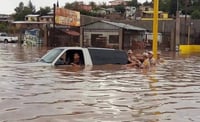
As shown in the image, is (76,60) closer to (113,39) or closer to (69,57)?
(69,57)

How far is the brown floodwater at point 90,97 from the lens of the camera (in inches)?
316

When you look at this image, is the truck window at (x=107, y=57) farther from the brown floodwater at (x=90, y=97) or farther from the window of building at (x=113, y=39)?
the window of building at (x=113, y=39)

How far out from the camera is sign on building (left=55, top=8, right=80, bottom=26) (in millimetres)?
56312

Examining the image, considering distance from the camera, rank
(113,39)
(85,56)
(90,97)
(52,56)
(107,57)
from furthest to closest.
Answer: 1. (113,39)
2. (107,57)
3. (85,56)
4. (52,56)
5. (90,97)

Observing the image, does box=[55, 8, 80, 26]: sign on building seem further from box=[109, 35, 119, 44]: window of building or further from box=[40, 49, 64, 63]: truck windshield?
box=[40, 49, 64, 63]: truck windshield

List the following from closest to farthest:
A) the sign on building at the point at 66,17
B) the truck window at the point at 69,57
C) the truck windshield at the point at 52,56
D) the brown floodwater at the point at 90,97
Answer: the brown floodwater at the point at 90,97 → the truck windshield at the point at 52,56 → the truck window at the point at 69,57 → the sign on building at the point at 66,17

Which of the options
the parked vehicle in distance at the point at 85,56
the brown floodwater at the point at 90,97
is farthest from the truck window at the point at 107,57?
the brown floodwater at the point at 90,97

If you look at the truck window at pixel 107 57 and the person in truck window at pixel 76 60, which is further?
the truck window at pixel 107 57

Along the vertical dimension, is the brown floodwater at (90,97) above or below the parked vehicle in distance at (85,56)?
below

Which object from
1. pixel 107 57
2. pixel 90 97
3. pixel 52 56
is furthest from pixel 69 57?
pixel 90 97

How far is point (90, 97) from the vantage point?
10.3 m

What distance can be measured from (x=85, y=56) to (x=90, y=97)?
654 cm

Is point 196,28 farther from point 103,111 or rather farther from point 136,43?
point 103,111

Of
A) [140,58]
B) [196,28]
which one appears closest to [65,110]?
[140,58]
